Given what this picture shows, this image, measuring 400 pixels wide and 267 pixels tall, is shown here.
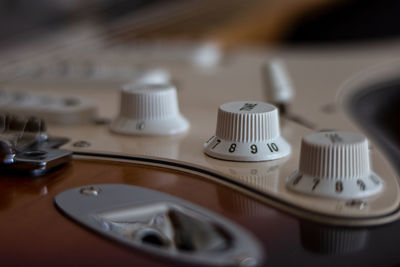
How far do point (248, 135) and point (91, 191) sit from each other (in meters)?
0.17

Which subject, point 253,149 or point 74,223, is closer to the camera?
point 74,223

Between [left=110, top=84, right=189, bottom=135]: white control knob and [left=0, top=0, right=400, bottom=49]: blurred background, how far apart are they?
837 millimetres

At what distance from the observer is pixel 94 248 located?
41cm

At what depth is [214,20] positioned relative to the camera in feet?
6.21

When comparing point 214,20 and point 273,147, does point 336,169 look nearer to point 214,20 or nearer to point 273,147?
point 273,147

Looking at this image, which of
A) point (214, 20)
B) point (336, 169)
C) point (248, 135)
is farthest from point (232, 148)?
point (214, 20)

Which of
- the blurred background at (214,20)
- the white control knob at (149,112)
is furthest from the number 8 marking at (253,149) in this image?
the blurred background at (214,20)

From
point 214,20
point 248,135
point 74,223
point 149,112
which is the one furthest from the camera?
point 214,20

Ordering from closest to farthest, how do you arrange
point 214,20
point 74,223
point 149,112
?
1. point 74,223
2. point 149,112
3. point 214,20

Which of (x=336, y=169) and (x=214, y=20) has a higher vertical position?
(x=214, y=20)

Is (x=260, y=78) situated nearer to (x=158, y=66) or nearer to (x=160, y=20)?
(x=158, y=66)

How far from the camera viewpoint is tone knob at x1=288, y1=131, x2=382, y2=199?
18.7 inches

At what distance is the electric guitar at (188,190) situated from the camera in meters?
0.41

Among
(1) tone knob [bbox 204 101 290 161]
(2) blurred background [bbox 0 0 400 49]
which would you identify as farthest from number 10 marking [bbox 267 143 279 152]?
(2) blurred background [bbox 0 0 400 49]
